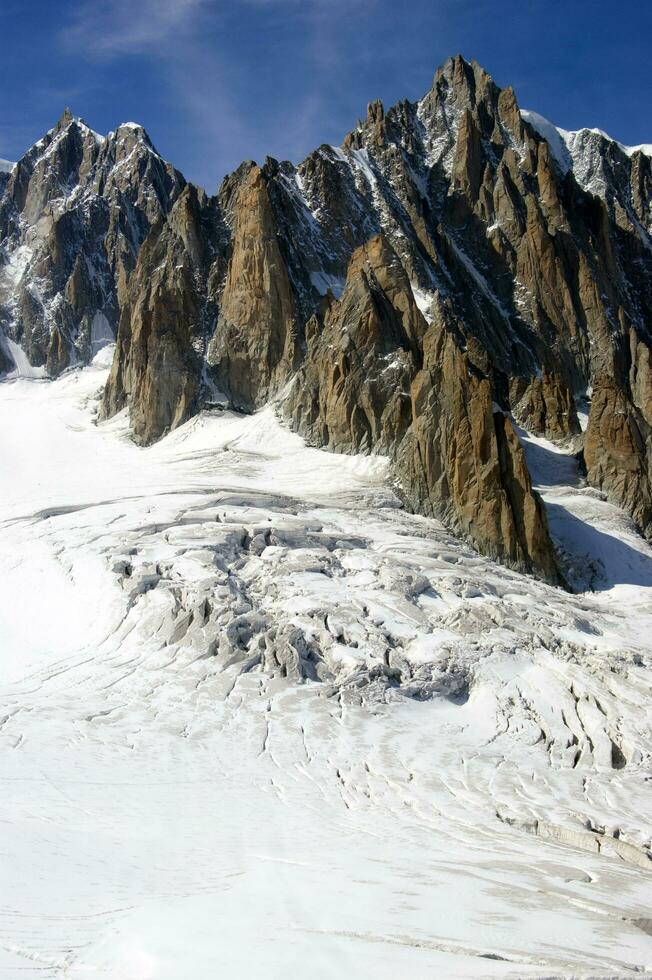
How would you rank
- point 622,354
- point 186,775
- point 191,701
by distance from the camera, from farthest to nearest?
point 622,354, point 191,701, point 186,775

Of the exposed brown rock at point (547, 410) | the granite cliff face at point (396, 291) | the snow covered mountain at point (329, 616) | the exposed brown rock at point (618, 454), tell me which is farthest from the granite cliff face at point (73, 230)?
the exposed brown rock at point (618, 454)

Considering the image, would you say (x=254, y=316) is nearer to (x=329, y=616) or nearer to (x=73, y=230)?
(x=329, y=616)

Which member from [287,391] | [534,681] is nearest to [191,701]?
[534,681]

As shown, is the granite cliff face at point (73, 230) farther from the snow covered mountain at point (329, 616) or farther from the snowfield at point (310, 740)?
the snowfield at point (310, 740)

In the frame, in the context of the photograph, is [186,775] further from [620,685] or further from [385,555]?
[385,555]

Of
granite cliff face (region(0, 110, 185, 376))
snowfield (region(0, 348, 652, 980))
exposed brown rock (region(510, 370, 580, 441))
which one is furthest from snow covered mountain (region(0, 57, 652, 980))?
granite cliff face (region(0, 110, 185, 376))

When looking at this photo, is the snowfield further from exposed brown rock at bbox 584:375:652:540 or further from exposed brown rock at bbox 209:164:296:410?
exposed brown rock at bbox 209:164:296:410
